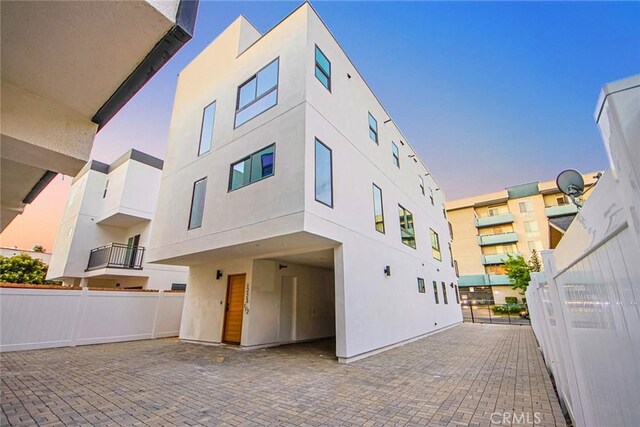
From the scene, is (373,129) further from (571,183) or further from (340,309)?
(571,183)

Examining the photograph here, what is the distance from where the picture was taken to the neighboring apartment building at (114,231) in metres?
14.1

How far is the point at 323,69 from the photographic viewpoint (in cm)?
808

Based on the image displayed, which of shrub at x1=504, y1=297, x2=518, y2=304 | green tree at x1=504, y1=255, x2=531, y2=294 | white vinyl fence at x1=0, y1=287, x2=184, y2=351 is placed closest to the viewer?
white vinyl fence at x1=0, y1=287, x2=184, y2=351

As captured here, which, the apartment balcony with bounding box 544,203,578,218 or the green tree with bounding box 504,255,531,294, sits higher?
the apartment balcony with bounding box 544,203,578,218

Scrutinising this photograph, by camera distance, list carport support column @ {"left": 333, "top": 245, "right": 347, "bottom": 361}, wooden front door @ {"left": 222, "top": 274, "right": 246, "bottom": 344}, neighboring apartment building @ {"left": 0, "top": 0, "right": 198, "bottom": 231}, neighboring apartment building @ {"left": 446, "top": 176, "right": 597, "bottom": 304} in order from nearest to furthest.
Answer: neighboring apartment building @ {"left": 0, "top": 0, "right": 198, "bottom": 231} < carport support column @ {"left": 333, "top": 245, "right": 347, "bottom": 361} < wooden front door @ {"left": 222, "top": 274, "right": 246, "bottom": 344} < neighboring apartment building @ {"left": 446, "top": 176, "right": 597, "bottom": 304}

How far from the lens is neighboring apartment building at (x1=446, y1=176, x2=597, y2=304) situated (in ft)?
100

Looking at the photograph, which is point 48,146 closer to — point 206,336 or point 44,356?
point 44,356

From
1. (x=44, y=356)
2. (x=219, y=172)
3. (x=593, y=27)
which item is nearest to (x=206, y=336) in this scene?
(x=44, y=356)

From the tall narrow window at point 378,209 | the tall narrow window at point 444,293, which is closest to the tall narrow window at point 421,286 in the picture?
the tall narrow window at point 444,293

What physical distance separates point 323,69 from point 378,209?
15.9 feet

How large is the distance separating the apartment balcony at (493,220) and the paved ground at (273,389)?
2983 centimetres

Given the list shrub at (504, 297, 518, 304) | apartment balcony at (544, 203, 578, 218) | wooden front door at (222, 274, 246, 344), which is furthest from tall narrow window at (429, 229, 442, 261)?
apartment balcony at (544, 203, 578, 218)

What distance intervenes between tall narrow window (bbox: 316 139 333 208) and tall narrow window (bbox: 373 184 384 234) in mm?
2718

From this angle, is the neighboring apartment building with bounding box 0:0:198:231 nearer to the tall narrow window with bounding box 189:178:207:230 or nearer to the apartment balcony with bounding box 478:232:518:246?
the tall narrow window with bounding box 189:178:207:230
